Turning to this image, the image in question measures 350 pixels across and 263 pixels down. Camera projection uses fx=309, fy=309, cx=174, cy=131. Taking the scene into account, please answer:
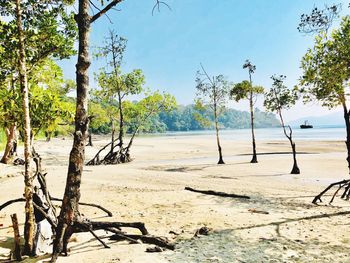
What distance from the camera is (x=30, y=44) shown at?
32.4 ft

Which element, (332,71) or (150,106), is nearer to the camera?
(332,71)

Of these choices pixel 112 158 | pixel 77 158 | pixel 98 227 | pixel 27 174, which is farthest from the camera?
pixel 112 158

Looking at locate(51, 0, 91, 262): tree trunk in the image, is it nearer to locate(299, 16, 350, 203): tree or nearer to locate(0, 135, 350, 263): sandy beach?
locate(0, 135, 350, 263): sandy beach

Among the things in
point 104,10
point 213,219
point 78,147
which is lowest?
point 213,219

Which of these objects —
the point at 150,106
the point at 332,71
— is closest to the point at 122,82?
the point at 150,106

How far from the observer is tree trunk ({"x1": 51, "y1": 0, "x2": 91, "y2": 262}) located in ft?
24.5

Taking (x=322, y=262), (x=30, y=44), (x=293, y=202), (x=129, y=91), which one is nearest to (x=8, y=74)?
(x=30, y=44)

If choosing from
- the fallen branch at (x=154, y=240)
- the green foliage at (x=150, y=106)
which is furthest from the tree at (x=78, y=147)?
the green foliage at (x=150, y=106)

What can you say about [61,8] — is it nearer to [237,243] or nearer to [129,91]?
[237,243]

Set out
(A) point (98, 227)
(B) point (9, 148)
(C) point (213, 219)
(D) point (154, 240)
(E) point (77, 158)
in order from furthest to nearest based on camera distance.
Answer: (B) point (9, 148) → (C) point (213, 219) → (D) point (154, 240) → (A) point (98, 227) → (E) point (77, 158)

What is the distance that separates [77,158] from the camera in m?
7.53

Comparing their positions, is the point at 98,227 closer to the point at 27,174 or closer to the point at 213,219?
the point at 27,174

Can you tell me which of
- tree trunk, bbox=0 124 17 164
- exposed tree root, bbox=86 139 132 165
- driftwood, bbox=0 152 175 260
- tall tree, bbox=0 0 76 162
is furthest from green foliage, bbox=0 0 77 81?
exposed tree root, bbox=86 139 132 165

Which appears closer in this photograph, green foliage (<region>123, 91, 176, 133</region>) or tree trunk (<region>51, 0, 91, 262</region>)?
tree trunk (<region>51, 0, 91, 262</region>)
